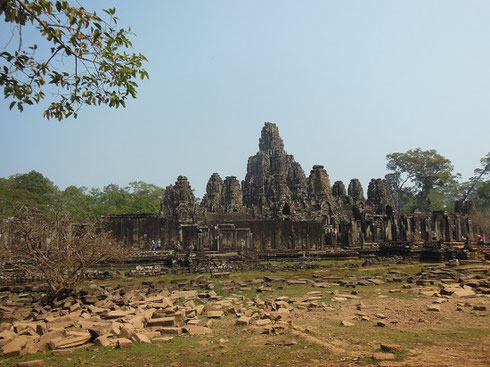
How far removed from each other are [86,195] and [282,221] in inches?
1998

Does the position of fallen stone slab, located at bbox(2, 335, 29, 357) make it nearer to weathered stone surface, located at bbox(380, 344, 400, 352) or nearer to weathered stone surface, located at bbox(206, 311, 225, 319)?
weathered stone surface, located at bbox(206, 311, 225, 319)

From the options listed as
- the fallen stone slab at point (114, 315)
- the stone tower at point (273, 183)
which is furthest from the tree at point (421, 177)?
the fallen stone slab at point (114, 315)

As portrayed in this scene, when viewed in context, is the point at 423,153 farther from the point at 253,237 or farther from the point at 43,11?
the point at 43,11

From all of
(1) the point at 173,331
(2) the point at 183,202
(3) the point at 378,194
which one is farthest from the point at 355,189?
(1) the point at 173,331

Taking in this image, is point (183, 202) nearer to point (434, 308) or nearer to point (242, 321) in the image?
point (242, 321)

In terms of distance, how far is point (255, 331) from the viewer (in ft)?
23.7

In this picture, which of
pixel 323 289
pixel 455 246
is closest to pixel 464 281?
pixel 323 289

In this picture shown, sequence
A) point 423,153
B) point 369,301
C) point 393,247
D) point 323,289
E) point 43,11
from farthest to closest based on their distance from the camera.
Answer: point 423,153 < point 393,247 < point 323,289 < point 369,301 < point 43,11

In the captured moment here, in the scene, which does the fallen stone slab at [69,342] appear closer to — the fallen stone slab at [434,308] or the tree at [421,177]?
the fallen stone slab at [434,308]

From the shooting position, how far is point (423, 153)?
73.2 meters

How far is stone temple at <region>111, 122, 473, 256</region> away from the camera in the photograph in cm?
2631

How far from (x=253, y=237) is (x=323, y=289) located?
14.5 metres

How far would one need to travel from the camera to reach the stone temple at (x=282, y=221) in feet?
86.3

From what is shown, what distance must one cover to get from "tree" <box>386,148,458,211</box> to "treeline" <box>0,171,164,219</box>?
4656 centimetres
